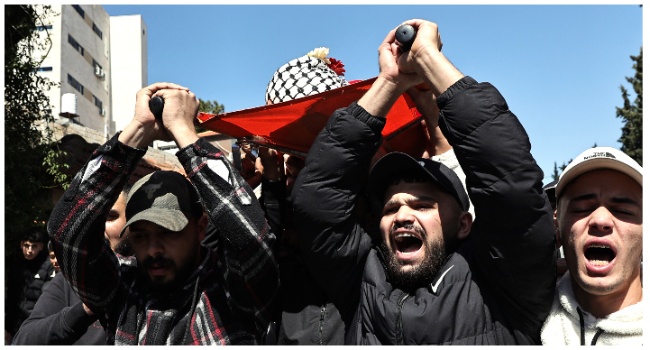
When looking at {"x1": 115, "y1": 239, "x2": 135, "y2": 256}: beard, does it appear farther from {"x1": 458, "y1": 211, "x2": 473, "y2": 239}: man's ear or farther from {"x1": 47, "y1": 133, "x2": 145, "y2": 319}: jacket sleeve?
{"x1": 458, "y1": 211, "x2": 473, "y2": 239}: man's ear

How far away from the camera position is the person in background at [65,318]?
2807mm

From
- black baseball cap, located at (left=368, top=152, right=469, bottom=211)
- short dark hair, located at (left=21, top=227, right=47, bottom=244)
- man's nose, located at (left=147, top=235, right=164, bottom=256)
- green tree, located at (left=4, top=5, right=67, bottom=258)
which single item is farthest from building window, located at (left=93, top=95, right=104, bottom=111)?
black baseball cap, located at (left=368, top=152, right=469, bottom=211)

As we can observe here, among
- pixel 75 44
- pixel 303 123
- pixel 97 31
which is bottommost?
pixel 303 123

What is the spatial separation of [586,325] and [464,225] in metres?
0.53

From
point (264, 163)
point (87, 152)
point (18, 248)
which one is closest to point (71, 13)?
point (87, 152)

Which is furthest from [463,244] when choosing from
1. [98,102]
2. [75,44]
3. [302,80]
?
[98,102]

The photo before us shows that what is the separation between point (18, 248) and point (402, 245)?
7.75 metres

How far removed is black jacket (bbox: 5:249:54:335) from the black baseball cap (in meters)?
5.15

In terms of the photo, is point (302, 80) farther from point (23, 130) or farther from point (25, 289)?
point (23, 130)

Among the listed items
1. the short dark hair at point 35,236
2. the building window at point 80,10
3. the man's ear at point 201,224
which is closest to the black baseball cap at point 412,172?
the man's ear at point 201,224

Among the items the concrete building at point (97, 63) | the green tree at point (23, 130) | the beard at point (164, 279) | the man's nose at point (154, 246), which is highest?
the concrete building at point (97, 63)

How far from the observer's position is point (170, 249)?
262 centimetres

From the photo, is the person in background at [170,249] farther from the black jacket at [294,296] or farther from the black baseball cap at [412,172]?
the black baseball cap at [412,172]

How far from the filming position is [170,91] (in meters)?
2.65
